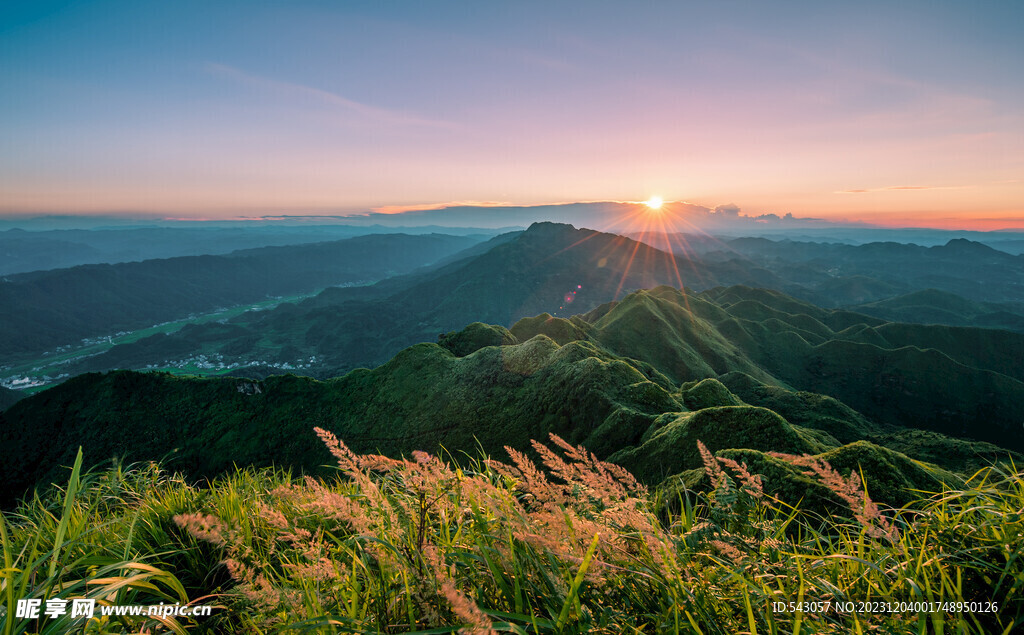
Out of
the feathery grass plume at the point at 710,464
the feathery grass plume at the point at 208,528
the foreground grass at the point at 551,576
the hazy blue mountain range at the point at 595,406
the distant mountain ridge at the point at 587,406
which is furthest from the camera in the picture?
the distant mountain ridge at the point at 587,406

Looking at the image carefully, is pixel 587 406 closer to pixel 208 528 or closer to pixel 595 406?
pixel 595 406

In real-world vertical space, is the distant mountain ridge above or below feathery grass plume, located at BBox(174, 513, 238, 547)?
below

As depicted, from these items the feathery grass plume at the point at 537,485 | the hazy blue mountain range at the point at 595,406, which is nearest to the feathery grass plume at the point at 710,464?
the feathery grass plume at the point at 537,485

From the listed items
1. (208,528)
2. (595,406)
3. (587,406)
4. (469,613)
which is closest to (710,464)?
(469,613)

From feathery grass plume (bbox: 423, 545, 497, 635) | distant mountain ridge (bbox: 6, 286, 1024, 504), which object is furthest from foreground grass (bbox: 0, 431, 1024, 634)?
distant mountain ridge (bbox: 6, 286, 1024, 504)

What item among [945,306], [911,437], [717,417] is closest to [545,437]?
[717,417]

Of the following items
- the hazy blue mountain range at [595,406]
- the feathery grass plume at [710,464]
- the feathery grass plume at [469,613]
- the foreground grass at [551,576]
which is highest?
the feathery grass plume at [469,613]

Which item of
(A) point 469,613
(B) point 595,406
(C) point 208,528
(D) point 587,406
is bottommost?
(D) point 587,406

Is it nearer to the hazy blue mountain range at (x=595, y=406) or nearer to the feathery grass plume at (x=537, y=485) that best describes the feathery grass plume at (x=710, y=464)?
the feathery grass plume at (x=537, y=485)

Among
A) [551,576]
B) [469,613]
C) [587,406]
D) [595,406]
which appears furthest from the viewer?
[587,406]

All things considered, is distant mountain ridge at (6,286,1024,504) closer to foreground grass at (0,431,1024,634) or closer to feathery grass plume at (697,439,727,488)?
feathery grass plume at (697,439,727,488)

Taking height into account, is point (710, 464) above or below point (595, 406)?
above

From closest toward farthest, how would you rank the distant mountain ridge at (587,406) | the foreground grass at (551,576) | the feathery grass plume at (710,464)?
1. the foreground grass at (551,576)
2. the feathery grass plume at (710,464)
3. the distant mountain ridge at (587,406)

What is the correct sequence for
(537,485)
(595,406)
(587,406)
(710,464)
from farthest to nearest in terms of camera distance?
(587,406) < (595,406) < (710,464) < (537,485)
